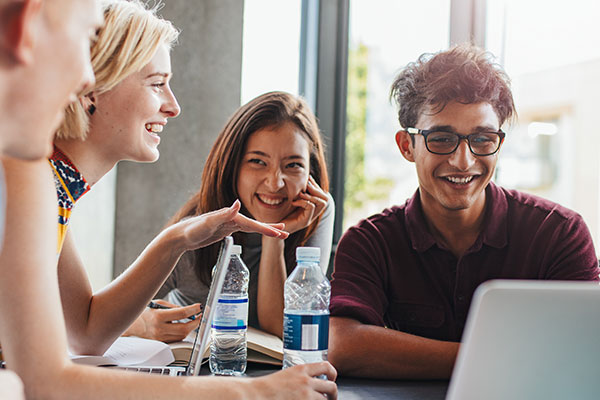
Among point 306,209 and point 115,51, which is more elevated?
point 115,51

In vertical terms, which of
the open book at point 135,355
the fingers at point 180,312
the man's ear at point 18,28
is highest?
the man's ear at point 18,28

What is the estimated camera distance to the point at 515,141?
2.62 meters

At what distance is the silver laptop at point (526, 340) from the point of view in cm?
66

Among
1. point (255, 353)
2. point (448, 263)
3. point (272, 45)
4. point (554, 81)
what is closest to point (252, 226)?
point (255, 353)

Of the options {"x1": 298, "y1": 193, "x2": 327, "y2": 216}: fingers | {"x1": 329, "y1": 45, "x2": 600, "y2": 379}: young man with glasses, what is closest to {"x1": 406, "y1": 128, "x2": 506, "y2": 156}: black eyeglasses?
{"x1": 329, "y1": 45, "x2": 600, "y2": 379}: young man with glasses

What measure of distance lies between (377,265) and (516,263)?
35cm

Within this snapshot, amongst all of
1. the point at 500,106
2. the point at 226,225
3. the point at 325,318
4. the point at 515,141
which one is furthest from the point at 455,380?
the point at 515,141

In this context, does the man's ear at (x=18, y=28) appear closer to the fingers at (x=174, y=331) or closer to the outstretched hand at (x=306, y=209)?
the fingers at (x=174, y=331)

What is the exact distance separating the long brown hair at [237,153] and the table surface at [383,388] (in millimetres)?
675

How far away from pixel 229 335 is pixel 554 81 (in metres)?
2.50

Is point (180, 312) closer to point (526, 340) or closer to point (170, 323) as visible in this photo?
point (170, 323)

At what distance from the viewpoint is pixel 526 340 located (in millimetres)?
671

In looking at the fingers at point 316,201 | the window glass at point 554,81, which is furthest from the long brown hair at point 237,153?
the window glass at point 554,81

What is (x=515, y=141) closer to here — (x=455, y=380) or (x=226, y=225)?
(x=226, y=225)
